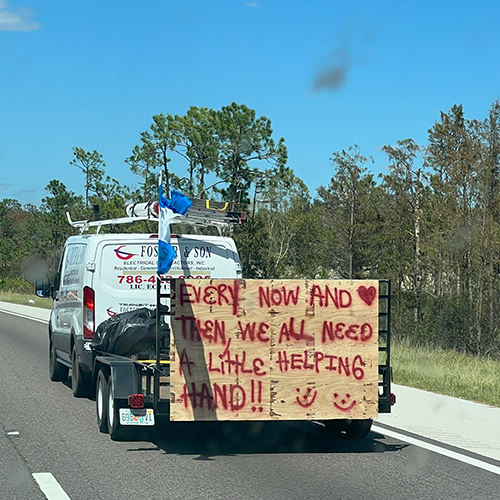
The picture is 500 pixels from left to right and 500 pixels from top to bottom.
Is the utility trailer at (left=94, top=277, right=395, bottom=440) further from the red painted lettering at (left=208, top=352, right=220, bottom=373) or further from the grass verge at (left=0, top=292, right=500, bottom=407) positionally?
the grass verge at (left=0, top=292, right=500, bottom=407)

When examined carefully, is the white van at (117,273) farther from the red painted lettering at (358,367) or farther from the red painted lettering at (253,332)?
the red painted lettering at (358,367)

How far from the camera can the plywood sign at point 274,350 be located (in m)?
8.13

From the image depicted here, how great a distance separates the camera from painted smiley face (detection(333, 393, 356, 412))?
838 cm

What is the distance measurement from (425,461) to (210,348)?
7.37ft

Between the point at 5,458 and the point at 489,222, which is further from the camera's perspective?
the point at 489,222

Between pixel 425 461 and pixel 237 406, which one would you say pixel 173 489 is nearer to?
pixel 237 406

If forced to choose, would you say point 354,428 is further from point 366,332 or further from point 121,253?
point 121,253

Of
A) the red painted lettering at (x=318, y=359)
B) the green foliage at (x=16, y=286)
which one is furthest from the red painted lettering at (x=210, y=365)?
the green foliage at (x=16, y=286)

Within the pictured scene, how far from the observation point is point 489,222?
110 ft

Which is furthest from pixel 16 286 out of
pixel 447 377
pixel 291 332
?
pixel 291 332

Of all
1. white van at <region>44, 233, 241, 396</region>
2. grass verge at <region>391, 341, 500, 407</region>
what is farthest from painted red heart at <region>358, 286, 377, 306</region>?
grass verge at <region>391, 341, 500, 407</region>

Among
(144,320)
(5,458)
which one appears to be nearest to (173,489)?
(5,458)

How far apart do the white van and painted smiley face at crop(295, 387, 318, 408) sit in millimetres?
3649

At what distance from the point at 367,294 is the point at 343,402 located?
1.06 m
